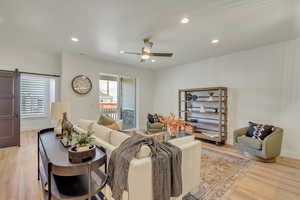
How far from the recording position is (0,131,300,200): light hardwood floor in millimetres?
2088

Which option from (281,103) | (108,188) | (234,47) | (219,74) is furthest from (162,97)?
(108,188)

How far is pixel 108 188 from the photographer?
5.97 feet

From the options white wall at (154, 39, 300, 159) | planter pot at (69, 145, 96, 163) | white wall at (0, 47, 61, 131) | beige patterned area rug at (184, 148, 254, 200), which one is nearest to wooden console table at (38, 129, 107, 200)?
planter pot at (69, 145, 96, 163)

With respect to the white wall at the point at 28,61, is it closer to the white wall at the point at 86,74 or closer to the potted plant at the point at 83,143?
the white wall at the point at 86,74

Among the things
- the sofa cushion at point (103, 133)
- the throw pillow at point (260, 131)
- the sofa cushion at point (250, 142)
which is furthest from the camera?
the throw pillow at point (260, 131)

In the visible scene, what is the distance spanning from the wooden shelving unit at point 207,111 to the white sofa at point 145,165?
8.47 feet

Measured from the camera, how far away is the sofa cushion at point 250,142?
3.19 m

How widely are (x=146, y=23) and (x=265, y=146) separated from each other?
347 centimetres

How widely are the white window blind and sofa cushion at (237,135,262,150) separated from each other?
6.45m

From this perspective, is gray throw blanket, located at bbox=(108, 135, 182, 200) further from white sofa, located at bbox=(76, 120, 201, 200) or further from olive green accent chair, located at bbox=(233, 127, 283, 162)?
olive green accent chair, located at bbox=(233, 127, 283, 162)

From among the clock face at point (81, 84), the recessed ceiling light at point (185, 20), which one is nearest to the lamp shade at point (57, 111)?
the clock face at point (81, 84)

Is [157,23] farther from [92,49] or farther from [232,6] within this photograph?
[92,49]

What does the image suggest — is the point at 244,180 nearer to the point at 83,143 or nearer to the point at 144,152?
the point at 144,152

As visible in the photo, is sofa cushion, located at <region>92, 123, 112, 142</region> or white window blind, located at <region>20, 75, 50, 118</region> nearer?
sofa cushion, located at <region>92, 123, 112, 142</region>
